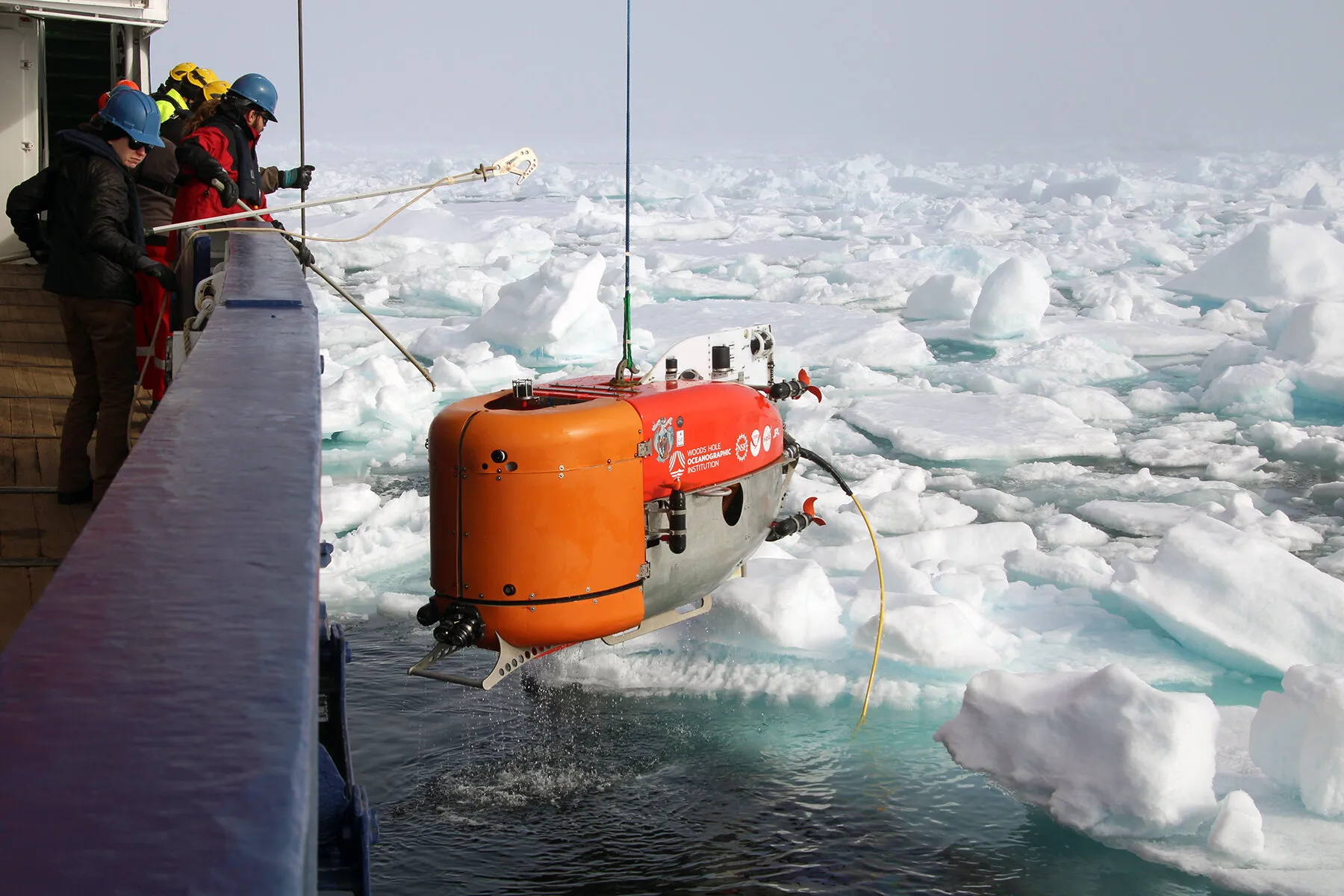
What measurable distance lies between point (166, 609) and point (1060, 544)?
6750 millimetres

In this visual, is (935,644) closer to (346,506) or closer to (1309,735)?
(1309,735)

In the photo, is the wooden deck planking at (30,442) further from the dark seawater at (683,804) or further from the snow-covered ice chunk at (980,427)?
the snow-covered ice chunk at (980,427)

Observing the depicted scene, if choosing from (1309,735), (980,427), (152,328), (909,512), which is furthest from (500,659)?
(980,427)

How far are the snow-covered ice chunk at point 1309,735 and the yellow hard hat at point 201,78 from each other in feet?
19.0

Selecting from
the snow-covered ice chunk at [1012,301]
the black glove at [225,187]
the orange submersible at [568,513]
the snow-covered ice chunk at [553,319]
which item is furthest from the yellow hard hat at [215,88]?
the snow-covered ice chunk at [1012,301]

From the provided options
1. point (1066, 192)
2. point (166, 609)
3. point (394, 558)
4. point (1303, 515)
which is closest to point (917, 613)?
point (394, 558)

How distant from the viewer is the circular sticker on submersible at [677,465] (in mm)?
4414

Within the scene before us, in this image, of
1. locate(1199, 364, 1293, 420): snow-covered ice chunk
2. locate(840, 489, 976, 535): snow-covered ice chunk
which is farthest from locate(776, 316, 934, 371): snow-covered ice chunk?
locate(840, 489, 976, 535): snow-covered ice chunk

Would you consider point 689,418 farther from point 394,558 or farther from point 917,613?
point 394,558

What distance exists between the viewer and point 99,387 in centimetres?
401

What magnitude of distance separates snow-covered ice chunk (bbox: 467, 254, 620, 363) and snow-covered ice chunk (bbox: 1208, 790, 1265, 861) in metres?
9.42

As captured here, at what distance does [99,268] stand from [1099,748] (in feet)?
11.3

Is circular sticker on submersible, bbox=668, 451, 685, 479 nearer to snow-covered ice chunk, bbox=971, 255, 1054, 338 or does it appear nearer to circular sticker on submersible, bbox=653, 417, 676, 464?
circular sticker on submersible, bbox=653, 417, 676, 464

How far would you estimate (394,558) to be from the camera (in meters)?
7.00
